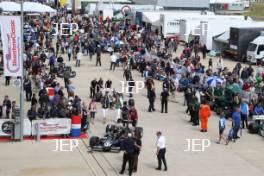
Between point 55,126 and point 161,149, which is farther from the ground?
point 161,149

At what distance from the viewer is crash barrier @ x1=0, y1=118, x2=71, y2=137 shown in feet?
69.1

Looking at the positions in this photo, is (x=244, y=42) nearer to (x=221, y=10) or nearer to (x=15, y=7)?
(x=15, y=7)

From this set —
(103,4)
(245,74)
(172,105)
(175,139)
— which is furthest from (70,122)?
(103,4)

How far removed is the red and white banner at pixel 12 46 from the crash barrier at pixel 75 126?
2512 millimetres

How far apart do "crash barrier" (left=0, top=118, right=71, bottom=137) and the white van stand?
23.4 m

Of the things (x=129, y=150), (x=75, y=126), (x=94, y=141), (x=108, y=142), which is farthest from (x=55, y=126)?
(x=129, y=150)

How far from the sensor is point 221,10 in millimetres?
90625

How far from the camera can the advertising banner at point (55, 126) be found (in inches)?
838

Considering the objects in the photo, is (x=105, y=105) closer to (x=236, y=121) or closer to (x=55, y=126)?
(x=55, y=126)

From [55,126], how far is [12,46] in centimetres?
320

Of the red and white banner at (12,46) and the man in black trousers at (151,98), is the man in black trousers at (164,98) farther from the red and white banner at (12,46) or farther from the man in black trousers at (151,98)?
the red and white banner at (12,46)

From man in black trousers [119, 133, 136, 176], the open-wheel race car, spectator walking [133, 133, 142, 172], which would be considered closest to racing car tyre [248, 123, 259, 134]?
the open-wheel race car

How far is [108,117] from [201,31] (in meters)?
24.6

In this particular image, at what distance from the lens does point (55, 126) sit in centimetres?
2145
